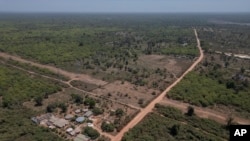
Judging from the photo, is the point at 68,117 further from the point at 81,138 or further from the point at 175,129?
the point at 175,129

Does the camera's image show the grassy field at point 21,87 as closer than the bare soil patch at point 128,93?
Yes

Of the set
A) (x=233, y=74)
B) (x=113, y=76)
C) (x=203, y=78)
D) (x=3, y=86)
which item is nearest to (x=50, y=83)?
(x=3, y=86)

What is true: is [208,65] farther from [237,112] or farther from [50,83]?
[50,83]

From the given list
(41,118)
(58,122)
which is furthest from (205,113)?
(41,118)

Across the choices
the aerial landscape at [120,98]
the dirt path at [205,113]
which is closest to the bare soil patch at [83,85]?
the aerial landscape at [120,98]

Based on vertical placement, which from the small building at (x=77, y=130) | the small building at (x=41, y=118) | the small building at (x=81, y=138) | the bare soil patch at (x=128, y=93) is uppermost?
the bare soil patch at (x=128, y=93)

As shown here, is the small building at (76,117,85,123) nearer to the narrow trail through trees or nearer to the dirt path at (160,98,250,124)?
the narrow trail through trees

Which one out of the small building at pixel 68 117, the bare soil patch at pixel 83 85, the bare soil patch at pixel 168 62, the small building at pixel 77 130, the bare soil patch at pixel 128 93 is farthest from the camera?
the bare soil patch at pixel 168 62

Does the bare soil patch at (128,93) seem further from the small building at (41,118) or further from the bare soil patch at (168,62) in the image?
the bare soil patch at (168,62)

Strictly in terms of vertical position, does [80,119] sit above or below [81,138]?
above

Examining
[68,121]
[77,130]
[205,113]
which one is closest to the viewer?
[77,130]
